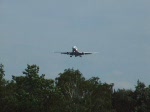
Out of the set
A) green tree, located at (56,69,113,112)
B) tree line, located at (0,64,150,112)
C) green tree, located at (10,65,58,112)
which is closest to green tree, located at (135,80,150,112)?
tree line, located at (0,64,150,112)

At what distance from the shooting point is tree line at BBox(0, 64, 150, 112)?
75.4 meters

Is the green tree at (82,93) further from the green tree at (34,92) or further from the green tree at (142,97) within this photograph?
the green tree at (142,97)

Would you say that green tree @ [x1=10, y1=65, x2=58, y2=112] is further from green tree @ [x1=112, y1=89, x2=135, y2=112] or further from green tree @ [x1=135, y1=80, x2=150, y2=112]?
green tree @ [x1=112, y1=89, x2=135, y2=112]

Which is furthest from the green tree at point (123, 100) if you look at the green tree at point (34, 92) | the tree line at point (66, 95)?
the green tree at point (34, 92)

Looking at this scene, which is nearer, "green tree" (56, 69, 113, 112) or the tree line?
the tree line

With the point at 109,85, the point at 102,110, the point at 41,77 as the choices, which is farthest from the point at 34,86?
the point at 109,85

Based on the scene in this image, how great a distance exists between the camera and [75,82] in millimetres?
93938

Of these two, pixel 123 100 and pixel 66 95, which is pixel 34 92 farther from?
pixel 123 100

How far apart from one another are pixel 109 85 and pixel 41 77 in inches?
912

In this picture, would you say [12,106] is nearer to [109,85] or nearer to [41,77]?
[41,77]

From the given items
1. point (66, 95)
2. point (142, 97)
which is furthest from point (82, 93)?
point (142, 97)

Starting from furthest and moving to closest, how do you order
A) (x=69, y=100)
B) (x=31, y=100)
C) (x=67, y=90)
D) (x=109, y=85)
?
(x=109, y=85) → (x=67, y=90) → (x=69, y=100) → (x=31, y=100)

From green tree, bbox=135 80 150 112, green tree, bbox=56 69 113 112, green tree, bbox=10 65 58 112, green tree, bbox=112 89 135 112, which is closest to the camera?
green tree, bbox=10 65 58 112

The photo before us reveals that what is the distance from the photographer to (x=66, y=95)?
87688 millimetres
